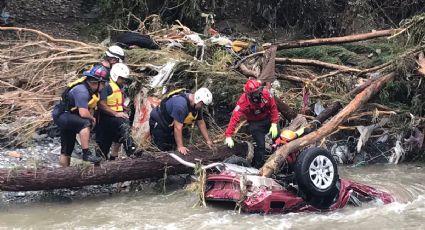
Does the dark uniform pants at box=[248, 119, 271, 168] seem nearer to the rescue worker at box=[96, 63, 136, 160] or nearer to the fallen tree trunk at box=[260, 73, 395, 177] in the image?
the fallen tree trunk at box=[260, 73, 395, 177]

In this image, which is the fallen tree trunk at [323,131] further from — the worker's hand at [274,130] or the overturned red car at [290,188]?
the worker's hand at [274,130]

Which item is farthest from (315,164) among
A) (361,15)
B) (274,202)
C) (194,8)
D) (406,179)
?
(361,15)

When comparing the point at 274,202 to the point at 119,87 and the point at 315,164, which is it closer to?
the point at 315,164

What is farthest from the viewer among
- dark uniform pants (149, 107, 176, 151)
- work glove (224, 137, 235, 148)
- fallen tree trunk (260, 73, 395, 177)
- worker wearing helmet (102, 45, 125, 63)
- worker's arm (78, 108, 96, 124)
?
worker wearing helmet (102, 45, 125, 63)

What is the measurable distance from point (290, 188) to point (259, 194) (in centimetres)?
52

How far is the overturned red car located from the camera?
22.3ft

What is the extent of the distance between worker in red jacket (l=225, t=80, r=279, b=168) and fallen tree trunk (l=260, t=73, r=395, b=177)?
61 centimetres

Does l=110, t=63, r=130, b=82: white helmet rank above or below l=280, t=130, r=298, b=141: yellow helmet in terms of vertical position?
above

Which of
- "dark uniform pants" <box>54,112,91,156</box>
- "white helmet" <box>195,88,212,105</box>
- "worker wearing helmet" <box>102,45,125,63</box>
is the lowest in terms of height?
"dark uniform pants" <box>54,112,91,156</box>

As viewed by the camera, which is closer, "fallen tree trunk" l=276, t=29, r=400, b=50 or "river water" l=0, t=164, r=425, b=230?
"river water" l=0, t=164, r=425, b=230

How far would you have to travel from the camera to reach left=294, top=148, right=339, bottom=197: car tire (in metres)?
6.80

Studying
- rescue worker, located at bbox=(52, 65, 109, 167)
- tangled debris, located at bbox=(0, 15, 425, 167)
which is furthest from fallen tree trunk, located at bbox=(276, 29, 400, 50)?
rescue worker, located at bbox=(52, 65, 109, 167)

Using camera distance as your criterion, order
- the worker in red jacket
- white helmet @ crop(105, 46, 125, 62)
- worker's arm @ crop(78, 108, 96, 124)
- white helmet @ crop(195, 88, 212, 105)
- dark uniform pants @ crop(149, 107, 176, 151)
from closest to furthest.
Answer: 1. worker's arm @ crop(78, 108, 96, 124)
2. white helmet @ crop(195, 88, 212, 105)
3. the worker in red jacket
4. dark uniform pants @ crop(149, 107, 176, 151)
5. white helmet @ crop(105, 46, 125, 62)

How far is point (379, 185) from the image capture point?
A: 8406mm
